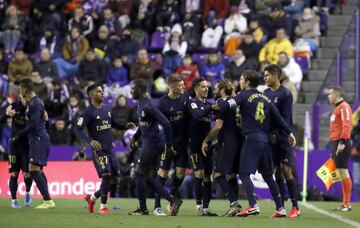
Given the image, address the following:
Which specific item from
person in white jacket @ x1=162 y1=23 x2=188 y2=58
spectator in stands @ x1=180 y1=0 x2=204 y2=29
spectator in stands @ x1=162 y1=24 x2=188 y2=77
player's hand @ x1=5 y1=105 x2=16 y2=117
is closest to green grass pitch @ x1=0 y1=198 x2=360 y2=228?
player's hand @ x1=5 y1=105 x2=16 y2=117

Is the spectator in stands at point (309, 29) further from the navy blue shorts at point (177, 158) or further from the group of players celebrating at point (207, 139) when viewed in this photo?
the navy blue shorts at point (177, 158)

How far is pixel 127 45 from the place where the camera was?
92.2 ft

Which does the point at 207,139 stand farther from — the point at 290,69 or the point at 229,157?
the point at 290,69

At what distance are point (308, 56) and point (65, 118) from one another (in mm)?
6393

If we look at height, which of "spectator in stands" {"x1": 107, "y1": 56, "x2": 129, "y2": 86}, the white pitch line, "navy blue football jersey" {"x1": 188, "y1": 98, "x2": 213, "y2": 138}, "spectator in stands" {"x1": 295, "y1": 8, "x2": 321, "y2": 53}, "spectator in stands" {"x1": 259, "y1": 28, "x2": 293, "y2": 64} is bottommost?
the white pitch line

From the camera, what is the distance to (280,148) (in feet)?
53.6

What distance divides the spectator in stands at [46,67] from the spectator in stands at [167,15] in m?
3.11

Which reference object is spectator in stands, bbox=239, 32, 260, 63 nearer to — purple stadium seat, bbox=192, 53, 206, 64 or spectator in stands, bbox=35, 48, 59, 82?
purple stadium seat, bbox=192, 53, 206, 64

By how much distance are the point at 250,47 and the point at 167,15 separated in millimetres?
3265

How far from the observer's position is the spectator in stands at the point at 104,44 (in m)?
28.0

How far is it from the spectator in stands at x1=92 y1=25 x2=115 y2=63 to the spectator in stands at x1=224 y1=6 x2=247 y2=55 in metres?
3.10

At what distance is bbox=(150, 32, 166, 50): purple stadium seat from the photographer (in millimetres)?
28406

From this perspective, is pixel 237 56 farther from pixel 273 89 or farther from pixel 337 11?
pixel 273 89

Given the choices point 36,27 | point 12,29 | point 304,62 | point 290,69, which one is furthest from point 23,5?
point 290,69
